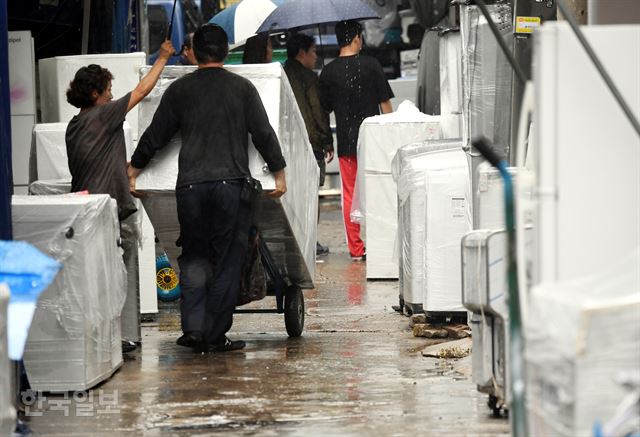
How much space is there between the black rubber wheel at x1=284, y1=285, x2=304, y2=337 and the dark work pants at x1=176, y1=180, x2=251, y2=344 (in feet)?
2.24

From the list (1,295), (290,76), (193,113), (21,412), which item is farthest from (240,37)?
(1,295)

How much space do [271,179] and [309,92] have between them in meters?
5.16

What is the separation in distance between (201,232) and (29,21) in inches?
197

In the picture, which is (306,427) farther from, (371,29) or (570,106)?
(371,29)

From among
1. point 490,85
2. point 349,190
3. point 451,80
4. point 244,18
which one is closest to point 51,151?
point 490,85

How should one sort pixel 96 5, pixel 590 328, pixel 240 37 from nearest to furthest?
pixel 590 328 < pixel 96 5 < pixel 240 37

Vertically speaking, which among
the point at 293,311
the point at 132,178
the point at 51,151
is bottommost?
the point at 293,311

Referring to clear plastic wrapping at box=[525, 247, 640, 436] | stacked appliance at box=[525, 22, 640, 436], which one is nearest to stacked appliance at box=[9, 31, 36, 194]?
stacked appliance at box=[525, 22, 640, 436]

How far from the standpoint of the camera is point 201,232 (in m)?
8.56

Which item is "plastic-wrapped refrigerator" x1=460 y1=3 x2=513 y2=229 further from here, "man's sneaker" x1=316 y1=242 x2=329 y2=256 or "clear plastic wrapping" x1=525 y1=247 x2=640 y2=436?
"man's sneaker" x1=316 y1=242 x2=329 y2=256

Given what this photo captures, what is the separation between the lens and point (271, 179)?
27.8 feet

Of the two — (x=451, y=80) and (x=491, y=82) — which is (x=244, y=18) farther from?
(x=491, y=82)

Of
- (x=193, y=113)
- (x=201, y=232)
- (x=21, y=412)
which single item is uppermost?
(x=193, y=113)

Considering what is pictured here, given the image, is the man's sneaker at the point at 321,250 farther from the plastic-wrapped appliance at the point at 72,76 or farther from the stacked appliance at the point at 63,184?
the stacked appliance at the point at 63,184
